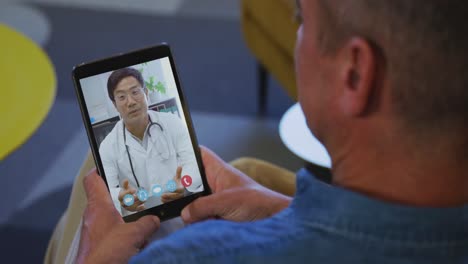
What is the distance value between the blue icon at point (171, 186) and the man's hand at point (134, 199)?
50 millimetres

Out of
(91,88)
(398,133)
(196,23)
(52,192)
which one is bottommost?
(52,192)

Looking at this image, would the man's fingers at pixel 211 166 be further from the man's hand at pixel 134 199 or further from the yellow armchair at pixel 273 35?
the yellow armchair at pixel 273 35

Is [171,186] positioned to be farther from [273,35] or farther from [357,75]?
[273,35]

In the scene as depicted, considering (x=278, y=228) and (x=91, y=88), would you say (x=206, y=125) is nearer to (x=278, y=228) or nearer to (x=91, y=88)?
(x=91, y=88)

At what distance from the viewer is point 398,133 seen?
0.54 meters

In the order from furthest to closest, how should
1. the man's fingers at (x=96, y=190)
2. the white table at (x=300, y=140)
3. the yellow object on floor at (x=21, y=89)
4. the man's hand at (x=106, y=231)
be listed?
the white table at (x=300, y=140), the yellow object on floor at (x=21, y=89), the man's fingers at (x=96, y=190), the man's hand at (x=106, y=231)

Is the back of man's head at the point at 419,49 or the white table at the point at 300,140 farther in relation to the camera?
the white table at the point at 300,140

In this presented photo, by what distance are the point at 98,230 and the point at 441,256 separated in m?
0.54

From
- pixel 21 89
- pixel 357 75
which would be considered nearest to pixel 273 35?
pixel 21 89

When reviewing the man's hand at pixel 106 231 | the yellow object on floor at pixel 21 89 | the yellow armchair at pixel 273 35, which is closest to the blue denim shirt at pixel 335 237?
the man's hand at pixel 106 231

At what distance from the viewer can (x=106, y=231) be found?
92cm

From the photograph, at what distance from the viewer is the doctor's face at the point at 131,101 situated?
1006 millimetres

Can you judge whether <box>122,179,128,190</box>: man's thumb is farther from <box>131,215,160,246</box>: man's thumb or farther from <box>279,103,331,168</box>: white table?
<box>279,103,331,168</box>: white table

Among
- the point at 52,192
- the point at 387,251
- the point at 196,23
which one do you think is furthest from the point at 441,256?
the point at 196,23
